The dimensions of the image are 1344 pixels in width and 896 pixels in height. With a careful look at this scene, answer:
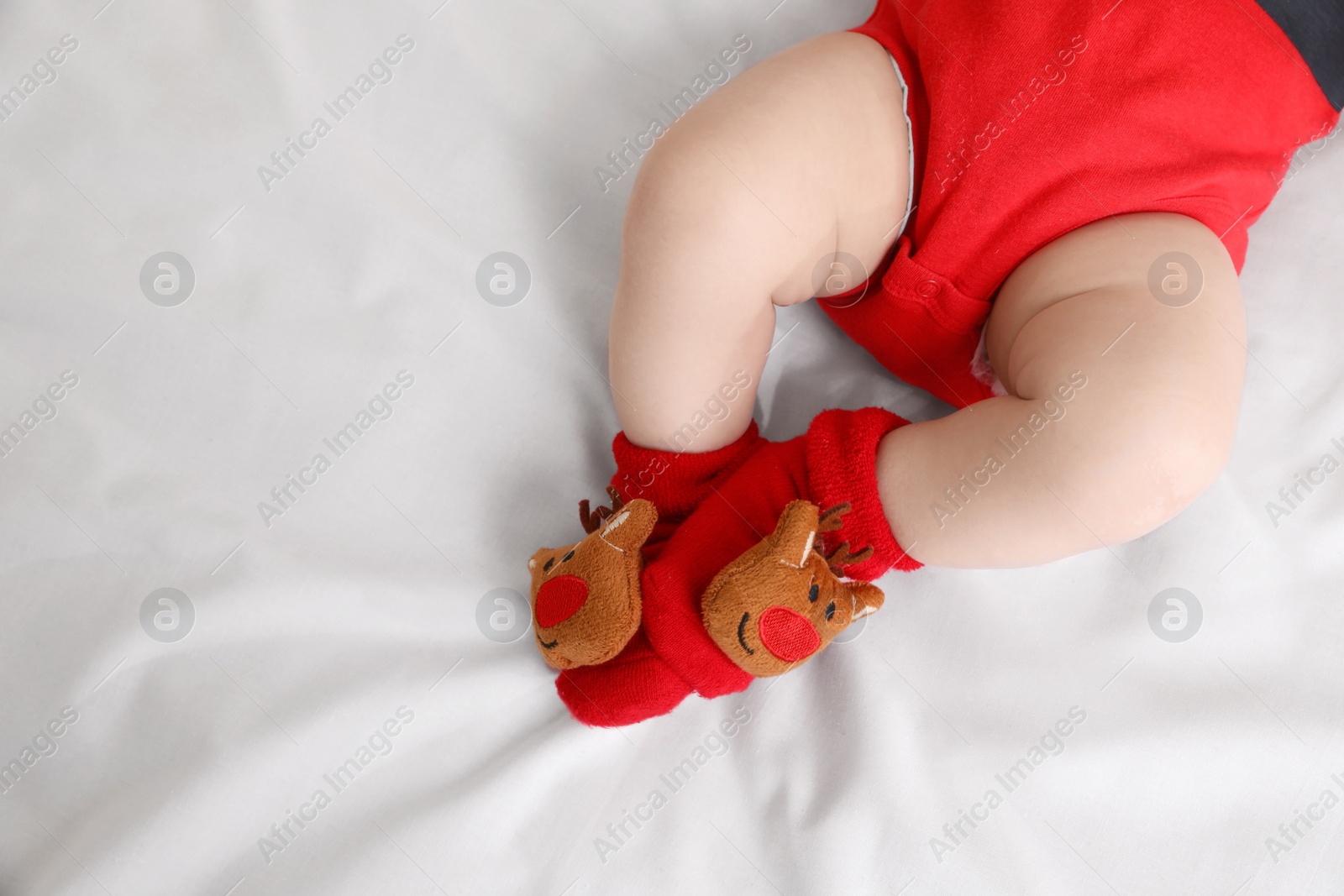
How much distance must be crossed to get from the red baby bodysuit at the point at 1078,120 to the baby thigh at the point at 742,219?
0.05 meters

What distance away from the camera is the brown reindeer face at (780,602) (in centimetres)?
69

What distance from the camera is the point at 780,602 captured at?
2.26 feet

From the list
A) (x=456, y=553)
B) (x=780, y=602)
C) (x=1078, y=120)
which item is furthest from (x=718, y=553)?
(x=1078, y=120)

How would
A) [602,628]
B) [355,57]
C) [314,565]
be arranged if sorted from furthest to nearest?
[355,57] < [314,565] < [602,628]

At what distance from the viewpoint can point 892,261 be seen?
855mm

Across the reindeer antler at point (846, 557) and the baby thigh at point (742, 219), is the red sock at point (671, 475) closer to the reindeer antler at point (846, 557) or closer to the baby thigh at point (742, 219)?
the baby thigh at point (742, 219)

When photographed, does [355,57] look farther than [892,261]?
Yes

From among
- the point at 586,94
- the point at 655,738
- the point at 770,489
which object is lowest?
the point at 655,738

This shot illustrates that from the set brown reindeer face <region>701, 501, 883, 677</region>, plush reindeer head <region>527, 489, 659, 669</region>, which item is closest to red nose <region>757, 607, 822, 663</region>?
brown reindeer face <region>701, 501, 883, 677</region>

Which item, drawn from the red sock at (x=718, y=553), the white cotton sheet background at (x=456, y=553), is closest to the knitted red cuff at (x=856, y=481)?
the red sock at (x=718, y=553)

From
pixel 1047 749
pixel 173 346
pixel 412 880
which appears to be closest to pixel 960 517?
pixel 1047 749

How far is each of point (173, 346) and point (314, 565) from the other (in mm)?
282

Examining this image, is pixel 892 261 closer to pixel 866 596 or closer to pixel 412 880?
pixel 866 596

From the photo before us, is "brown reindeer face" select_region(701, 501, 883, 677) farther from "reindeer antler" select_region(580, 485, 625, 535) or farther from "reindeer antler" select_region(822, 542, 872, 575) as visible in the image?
"reindeer antler" select_region(580, 485, 625, 535)
